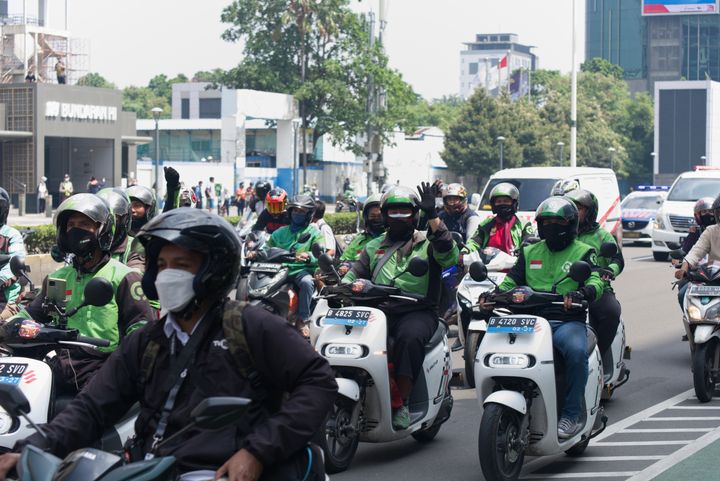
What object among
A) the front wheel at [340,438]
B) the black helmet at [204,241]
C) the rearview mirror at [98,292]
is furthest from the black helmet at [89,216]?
the black helmet at [204,241]

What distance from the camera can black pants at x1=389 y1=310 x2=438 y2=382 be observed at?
7.86 meters

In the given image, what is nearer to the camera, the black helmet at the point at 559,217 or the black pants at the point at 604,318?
the black helmet at the point at 559,217

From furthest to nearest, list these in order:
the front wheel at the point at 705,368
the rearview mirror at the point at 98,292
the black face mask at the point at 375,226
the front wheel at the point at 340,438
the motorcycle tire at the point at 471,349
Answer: the black face mask at the point at 375,226, the motorcycle tire at the point at 471,349, the front wheel at the point at 705,368, the front wheel at the point at 340,438, the rearview mirror at the point at 98,292

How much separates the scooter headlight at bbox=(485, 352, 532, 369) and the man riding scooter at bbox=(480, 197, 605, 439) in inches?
15.0

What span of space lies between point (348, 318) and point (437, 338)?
76 centimetres

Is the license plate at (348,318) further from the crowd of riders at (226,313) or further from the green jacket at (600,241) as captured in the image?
the green jacket at (600,241)

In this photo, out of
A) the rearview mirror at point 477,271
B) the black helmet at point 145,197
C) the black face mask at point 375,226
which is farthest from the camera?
the black face mask at point 375,226

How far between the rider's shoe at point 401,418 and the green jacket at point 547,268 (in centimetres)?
103

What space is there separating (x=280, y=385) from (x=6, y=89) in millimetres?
49875

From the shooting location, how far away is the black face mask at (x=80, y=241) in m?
6.14

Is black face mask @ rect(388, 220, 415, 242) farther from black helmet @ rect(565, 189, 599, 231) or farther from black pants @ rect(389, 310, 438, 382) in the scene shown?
black helmet @ rect(565, 189, 599, 231)

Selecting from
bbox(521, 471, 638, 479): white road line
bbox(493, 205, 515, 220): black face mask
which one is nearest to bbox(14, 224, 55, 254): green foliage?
bbox(493, 205, 515, 220): black face mask

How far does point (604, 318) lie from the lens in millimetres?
9344

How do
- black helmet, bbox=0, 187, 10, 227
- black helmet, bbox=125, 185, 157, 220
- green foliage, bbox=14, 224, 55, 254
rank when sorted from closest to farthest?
1. black helmet, bbox=0, 187, 10, 227
2. black helmet, bbox=125, 185, 157, 220
3. green foliage, bbox=14, 224, 55, 254
